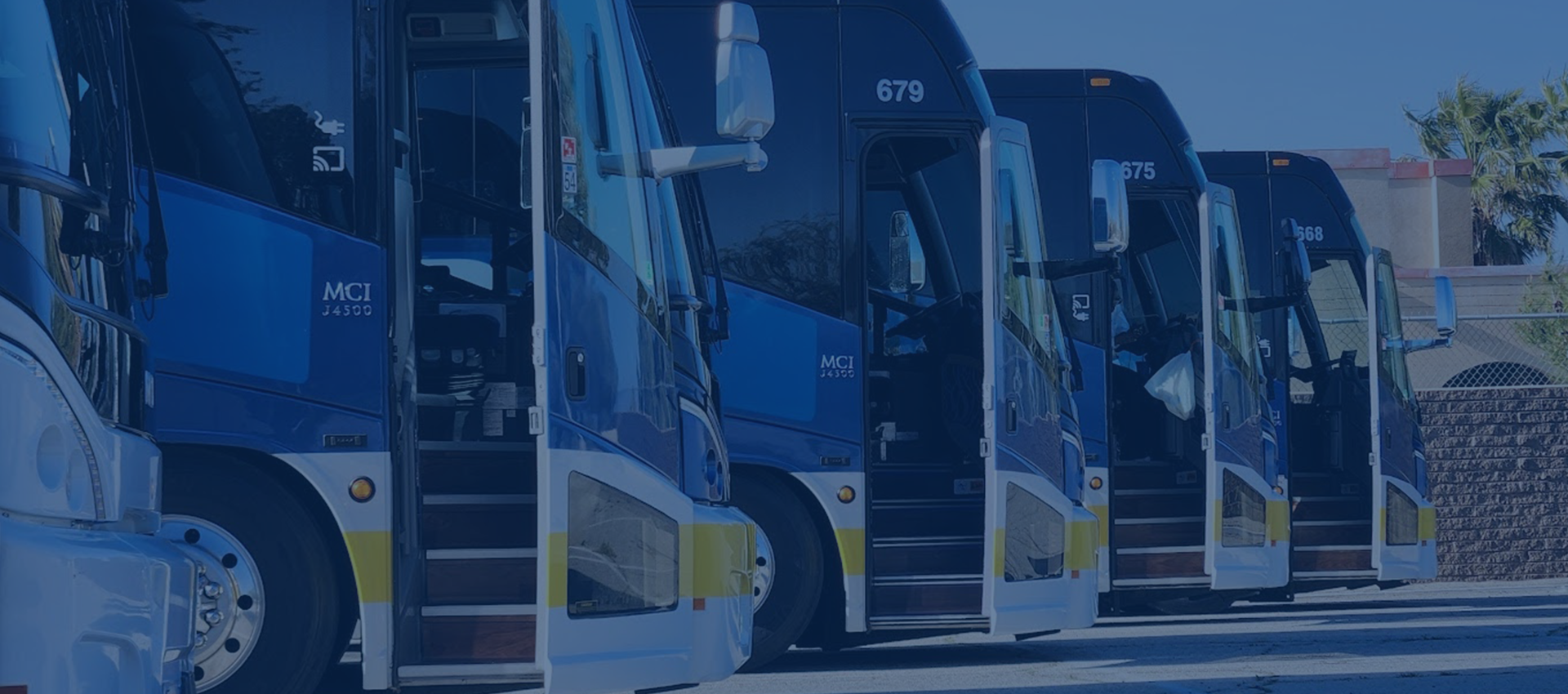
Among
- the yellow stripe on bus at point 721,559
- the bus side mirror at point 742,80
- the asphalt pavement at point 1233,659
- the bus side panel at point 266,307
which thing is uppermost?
the bus side mirror at point 742,80

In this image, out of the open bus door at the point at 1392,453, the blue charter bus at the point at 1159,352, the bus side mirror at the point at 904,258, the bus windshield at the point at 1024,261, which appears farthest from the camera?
the open bus door at the point at 1392,453

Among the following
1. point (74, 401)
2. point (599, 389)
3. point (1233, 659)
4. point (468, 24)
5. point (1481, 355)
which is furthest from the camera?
point (1481, 355)

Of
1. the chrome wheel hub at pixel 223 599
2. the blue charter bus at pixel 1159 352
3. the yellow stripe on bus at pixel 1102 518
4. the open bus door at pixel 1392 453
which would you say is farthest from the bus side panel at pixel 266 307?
the open bus door at pixel 1392 453

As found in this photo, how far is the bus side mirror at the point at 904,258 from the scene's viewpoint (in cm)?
1069

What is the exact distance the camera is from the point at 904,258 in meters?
10.8

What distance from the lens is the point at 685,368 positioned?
280 inches

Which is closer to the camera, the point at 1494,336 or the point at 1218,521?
the point at 1218,521

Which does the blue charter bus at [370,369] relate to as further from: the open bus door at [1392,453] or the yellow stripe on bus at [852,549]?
the open bus door at [1392,453]

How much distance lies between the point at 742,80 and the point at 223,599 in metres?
2.51

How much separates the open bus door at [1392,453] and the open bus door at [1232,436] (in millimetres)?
1317

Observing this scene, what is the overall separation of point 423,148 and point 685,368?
2.18 meters

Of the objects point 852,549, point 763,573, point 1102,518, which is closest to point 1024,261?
point 852,549

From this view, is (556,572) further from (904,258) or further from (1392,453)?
(1392,453)

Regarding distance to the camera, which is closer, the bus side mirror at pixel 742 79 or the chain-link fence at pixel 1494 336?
the bus side mirror at pixel 742 79
